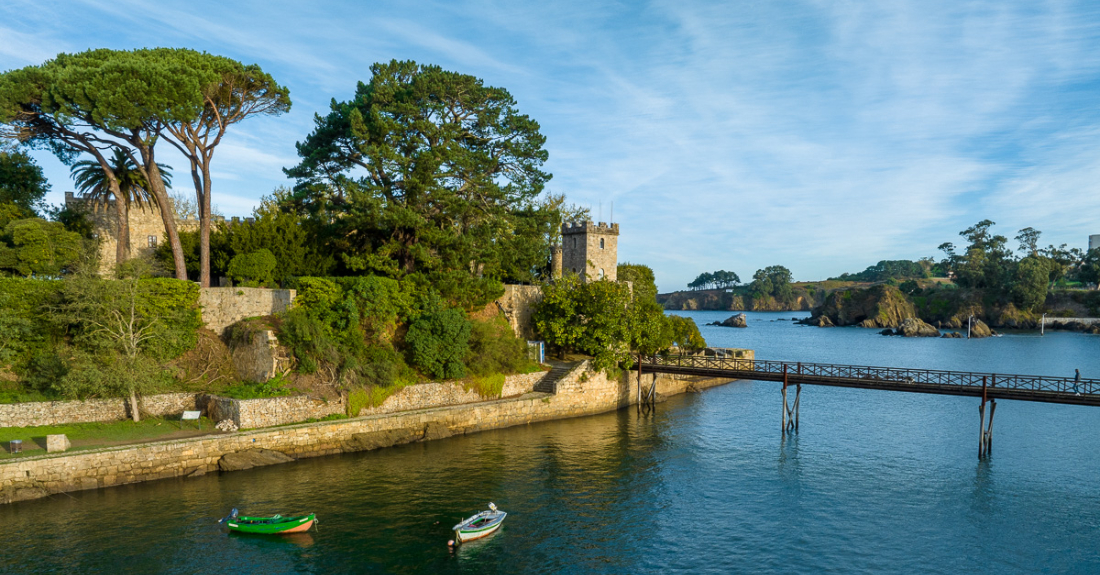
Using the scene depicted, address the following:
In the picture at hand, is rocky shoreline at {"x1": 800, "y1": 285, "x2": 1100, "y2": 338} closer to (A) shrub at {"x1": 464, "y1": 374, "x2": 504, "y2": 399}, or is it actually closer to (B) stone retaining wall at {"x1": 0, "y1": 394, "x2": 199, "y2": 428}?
(A) shrub at {"x1": 464, "y1": 374, "x2": 504, "y2": 399}

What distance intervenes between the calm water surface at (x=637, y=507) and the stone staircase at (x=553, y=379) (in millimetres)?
2450

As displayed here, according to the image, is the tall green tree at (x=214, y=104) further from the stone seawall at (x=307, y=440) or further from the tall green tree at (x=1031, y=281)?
the tall green tree at (x=1031, y=281)

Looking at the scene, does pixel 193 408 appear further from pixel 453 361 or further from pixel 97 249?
pixel 97 249

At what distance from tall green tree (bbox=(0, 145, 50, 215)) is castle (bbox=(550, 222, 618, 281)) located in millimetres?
36604

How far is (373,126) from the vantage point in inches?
1576

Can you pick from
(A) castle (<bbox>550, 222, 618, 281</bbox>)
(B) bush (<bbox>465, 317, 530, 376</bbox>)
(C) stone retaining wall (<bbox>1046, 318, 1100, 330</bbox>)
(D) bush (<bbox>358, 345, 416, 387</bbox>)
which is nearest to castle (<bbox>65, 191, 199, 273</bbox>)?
(D) bush (<bbox>358, 345, 416, 387</bbox>)

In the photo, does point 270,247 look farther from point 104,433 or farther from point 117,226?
point 104,433

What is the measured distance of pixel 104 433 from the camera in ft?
87.5

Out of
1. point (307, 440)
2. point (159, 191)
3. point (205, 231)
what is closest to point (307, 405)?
point (307, 440)

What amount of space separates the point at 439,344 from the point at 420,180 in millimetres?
10758

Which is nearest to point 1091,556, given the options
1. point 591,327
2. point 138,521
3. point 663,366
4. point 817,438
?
point 817,438

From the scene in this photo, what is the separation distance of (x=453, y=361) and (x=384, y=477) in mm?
10448

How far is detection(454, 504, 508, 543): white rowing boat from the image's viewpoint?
20.7 meters

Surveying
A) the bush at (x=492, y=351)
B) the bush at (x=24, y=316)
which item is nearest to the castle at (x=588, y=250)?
the bush at (x=492, y=351)
